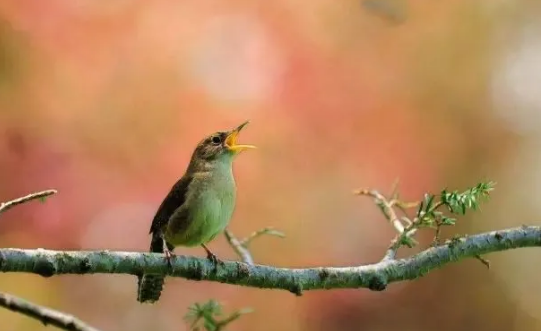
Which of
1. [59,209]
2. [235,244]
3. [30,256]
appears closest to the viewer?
[30,256]

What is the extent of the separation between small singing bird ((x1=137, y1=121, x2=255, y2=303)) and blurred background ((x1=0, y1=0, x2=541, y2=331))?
54cm

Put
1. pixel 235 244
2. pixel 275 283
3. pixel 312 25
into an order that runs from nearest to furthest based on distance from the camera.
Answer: pixel 275 283 < pixel 235 244 < pixel 312 25

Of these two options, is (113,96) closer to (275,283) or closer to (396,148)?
(396,148)

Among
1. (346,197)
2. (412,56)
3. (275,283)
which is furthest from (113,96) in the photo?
(275,283)

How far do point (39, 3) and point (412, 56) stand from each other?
1.24 meters

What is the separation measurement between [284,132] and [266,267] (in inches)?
47.5

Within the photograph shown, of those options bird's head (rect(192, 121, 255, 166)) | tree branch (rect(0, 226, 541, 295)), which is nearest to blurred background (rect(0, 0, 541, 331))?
bird's head (rect(192, 121, 255, 166))

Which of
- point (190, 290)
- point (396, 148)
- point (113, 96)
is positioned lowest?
point (190, 290)

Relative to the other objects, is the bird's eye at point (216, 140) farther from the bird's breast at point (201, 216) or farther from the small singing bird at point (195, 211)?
the bird's breast at point (201, 216)

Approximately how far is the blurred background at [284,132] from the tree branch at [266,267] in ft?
3.13

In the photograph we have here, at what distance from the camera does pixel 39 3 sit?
7.50 feet

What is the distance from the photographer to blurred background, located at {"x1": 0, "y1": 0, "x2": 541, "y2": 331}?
2199mm

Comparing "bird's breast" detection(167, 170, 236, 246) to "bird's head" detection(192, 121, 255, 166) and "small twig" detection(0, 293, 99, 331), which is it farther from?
"small twig" detection(0, 293, 99, 331)

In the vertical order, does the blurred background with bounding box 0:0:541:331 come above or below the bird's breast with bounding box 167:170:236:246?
above
